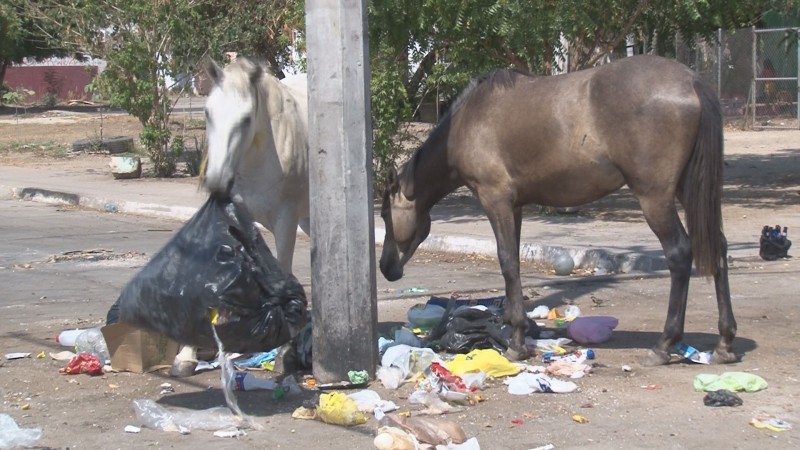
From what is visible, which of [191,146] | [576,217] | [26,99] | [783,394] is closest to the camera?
[783,394]

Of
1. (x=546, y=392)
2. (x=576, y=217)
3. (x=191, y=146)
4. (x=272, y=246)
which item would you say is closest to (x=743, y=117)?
(x=191, y=146)

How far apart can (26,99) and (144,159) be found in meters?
36.3

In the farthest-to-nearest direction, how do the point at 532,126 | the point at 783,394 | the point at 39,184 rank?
the point at 39,184 → the point at 532,126 → the point at 783,394

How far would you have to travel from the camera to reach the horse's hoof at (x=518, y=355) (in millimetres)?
7180

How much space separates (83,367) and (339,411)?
208 centimetres

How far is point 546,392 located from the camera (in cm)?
639

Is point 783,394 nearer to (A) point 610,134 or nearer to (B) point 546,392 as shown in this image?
(B) point 546,392

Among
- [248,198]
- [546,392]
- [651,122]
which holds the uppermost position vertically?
[651,122]

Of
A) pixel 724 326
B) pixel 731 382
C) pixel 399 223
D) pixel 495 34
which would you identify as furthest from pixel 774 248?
pixel 495 34

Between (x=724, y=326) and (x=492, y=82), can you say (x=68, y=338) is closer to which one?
(x=492, y=82)

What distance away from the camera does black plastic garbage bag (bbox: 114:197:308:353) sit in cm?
590

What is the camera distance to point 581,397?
20.5 feet

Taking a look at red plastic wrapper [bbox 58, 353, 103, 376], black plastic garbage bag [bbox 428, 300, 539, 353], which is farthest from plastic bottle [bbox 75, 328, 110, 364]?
black plastic garbage bag [bbox 428, 300, 539, 353]

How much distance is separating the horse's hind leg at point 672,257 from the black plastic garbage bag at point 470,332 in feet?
3.30
